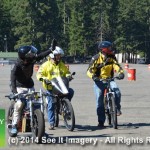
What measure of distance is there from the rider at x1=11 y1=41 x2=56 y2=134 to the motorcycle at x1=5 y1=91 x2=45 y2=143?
10cm

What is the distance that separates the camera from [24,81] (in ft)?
36.8

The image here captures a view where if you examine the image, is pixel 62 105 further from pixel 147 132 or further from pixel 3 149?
pixel 3 149

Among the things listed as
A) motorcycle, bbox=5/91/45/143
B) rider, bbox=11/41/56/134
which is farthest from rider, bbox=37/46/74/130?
motorcycle, bbox=5/91/45/143

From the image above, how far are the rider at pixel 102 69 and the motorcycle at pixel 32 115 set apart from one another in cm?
213

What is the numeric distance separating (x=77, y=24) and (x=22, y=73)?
103087mm

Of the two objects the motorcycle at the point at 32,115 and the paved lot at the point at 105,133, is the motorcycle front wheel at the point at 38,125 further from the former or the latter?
the paved lot at the point at 105,133

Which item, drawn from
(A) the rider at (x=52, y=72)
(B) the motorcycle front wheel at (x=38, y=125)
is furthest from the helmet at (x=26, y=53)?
(A) the rider at (x=52, y=72)

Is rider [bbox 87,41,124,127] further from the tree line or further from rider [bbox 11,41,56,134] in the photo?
the tree line

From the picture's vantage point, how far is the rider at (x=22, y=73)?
10.9m

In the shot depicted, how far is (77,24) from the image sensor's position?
114m

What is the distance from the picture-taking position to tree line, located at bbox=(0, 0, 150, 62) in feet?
346

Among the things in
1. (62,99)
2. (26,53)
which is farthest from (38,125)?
(62,99)

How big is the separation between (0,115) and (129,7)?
110468 mm

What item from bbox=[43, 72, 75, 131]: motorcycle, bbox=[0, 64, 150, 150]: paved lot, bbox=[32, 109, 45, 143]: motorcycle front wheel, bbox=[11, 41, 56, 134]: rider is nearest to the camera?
bbox=[0, 64, 150, 150]: paved lot
